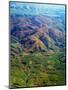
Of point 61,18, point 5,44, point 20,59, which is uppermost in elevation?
point 61,18

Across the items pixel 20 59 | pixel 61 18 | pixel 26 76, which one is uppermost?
pixel 61 18

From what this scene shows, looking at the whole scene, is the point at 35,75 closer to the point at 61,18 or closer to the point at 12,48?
the point at 12,48

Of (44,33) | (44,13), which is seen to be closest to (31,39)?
(44,33)

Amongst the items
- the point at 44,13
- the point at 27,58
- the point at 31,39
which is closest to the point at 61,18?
the point at 44,13

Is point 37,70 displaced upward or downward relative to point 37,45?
downward

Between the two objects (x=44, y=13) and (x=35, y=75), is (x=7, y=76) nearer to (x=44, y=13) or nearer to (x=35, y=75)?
(x=35, y=75)

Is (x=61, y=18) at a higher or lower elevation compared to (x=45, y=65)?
higher
